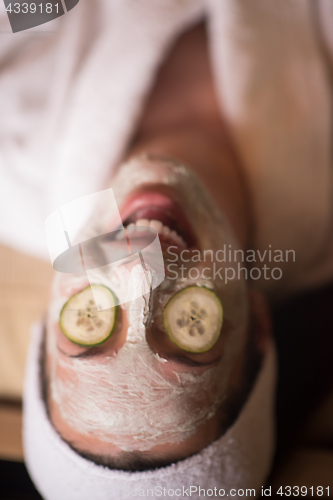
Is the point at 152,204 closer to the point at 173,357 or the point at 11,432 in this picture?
the point at 173,357

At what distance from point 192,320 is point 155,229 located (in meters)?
0.12

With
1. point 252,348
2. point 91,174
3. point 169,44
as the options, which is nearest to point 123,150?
point 91,174

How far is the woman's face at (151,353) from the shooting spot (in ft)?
1.00

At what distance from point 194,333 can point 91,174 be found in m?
0.36

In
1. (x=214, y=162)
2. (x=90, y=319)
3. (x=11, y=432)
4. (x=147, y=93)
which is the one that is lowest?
(x=11, y=432)

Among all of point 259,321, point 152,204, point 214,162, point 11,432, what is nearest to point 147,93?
point 214,162

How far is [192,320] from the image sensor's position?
298mm

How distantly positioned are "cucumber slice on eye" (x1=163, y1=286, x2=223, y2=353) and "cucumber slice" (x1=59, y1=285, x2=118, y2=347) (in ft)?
0.16

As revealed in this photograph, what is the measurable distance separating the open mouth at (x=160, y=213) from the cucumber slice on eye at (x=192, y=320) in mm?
91

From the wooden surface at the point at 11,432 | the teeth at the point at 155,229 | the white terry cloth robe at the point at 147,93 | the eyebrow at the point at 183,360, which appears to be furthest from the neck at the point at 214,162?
the wooden surface at the point at 11,432

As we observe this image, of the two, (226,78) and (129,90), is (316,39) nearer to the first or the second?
(226,78)

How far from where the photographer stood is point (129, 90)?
1.82 ft

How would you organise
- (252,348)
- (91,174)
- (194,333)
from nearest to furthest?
1. (194,333)
2. (252,348)
3. (91,174)

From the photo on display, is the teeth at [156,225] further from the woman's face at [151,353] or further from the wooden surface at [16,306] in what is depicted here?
the wooden surface at [16,306]
